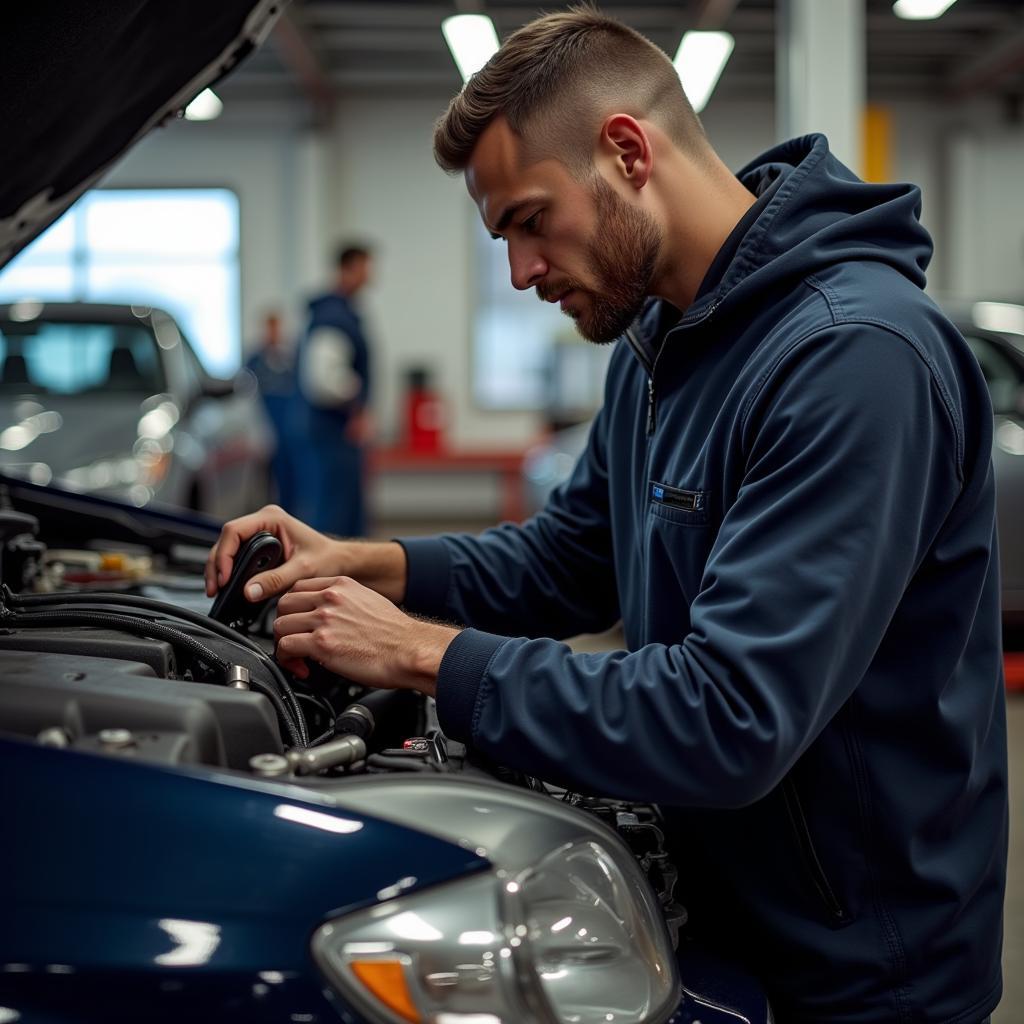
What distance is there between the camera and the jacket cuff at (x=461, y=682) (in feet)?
3.32

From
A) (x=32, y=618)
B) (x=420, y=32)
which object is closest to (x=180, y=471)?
(x=32, y=618)

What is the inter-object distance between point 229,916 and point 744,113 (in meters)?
11.0

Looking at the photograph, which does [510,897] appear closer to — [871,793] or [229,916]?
[229,916]

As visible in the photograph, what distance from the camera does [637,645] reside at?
1385 millimetres

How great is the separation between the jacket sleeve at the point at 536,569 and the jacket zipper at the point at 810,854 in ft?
1.97

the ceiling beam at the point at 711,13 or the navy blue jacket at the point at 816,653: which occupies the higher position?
the ceiling beam at the point at 711,13

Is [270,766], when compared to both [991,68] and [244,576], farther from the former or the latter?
[991,68]

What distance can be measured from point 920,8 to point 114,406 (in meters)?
6.37

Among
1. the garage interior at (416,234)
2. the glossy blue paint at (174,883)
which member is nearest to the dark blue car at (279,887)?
the glossy blue paint at (174,883)

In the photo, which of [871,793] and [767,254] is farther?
[767,254]

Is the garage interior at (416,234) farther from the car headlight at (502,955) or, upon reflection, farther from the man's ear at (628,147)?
the car headlight at (502,955)

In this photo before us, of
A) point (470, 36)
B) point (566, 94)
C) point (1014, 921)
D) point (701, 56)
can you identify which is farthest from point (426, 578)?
point (701, 56)

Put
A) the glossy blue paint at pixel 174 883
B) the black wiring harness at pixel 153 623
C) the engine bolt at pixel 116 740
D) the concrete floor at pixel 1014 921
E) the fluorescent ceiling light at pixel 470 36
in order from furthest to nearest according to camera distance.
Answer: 1. the fluorescent ceiling light at pixel 470 36
2. the concrete floor at pixel 1014 921
3. the black wiring harness at pixel 153 623
4. the engine bolt at pixel 116 740
5. the glossy blue paint at pixel 174 883

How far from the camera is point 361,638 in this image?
1.10m
